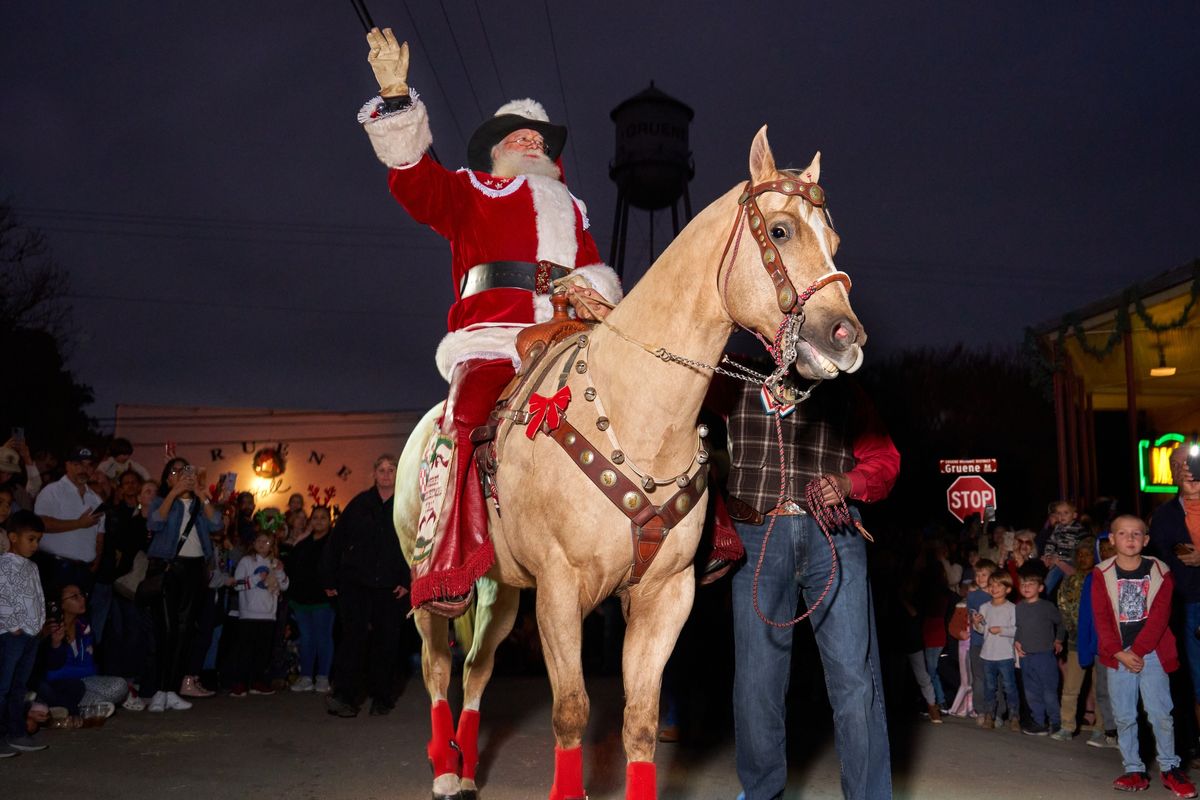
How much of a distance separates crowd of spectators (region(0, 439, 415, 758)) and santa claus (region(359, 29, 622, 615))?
364 centimetres

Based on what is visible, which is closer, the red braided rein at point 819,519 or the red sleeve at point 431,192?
the red braided rein at point 819,519

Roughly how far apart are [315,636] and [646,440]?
718 cm

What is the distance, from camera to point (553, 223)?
456 centimetres

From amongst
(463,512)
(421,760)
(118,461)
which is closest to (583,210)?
(463,512)

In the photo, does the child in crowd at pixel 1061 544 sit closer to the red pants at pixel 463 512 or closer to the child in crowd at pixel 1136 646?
the child in crowd at pixel 1136 646

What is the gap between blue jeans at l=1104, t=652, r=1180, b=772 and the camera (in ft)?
19.3

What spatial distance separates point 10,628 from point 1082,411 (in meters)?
14.4

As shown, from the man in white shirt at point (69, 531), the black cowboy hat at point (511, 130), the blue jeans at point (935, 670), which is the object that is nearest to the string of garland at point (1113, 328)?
the blue jeans at point (935, 670)

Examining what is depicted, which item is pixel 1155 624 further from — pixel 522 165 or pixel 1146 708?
pixel 522 165

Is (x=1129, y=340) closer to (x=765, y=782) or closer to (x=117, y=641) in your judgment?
(x=765, y=782)

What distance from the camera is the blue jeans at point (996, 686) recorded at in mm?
8039

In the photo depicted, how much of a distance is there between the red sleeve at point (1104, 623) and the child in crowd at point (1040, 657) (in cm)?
147

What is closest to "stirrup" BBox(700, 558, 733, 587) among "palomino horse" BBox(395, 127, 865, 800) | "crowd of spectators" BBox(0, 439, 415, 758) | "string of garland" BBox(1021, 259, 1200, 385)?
"palomino horse" BBox(395, 127, 865, 800)

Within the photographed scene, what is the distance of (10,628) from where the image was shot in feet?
19.6
